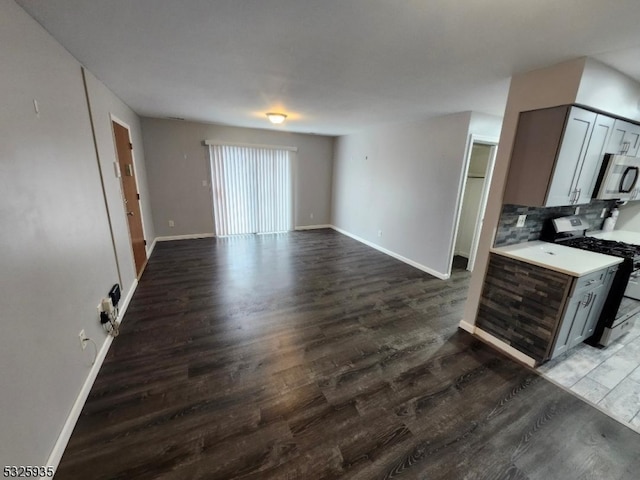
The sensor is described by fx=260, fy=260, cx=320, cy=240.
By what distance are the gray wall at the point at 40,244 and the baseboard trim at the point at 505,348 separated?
10.7ft

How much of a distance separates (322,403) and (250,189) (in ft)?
16.3

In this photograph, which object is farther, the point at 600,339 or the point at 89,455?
the point at 600,339

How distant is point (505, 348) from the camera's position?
2.39 meters

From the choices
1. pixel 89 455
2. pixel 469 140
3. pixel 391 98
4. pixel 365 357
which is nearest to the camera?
pixel 89 455

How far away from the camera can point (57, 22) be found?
5.18ft

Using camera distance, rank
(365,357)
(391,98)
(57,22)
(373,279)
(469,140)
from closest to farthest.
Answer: (57,22)
(365,357)
(391,98)
(469,140)
(373,279)

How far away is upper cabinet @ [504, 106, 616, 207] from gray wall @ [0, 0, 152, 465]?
3309 millimetres

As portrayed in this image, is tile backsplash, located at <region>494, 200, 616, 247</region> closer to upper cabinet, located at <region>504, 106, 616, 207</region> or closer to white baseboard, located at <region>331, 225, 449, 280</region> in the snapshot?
upper cabinet, located at <region>504, 106, 616, 207</region>

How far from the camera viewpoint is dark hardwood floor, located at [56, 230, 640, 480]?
1.43m

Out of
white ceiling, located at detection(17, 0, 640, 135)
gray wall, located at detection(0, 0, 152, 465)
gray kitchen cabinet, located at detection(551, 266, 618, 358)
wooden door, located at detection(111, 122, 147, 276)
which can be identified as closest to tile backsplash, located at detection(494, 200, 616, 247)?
gray kitchen cabinet, located at detection(551, 266, 618, 358)

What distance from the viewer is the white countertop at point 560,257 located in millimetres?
1987

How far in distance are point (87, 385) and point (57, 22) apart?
2351mm

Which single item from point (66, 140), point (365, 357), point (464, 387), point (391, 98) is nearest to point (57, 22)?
point (66, 140)

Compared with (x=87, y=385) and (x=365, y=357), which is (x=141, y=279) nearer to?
(x=87, y=385)
